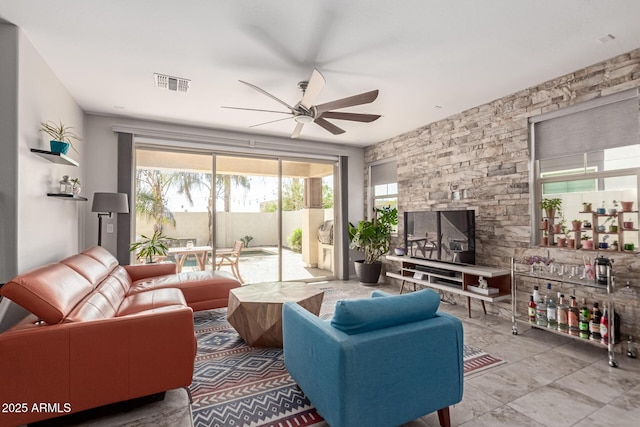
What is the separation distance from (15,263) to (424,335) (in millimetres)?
2912

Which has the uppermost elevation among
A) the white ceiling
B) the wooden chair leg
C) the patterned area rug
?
the white ceiling

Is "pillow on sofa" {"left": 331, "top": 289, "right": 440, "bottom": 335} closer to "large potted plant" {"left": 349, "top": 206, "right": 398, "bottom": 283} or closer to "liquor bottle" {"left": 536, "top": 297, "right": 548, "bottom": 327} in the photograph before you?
"liquor bottle" {"left": 536, "top": 297, "right": 548, "bottom": 327}

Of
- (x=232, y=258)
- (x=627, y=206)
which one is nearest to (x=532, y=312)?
(x=627, y=206)

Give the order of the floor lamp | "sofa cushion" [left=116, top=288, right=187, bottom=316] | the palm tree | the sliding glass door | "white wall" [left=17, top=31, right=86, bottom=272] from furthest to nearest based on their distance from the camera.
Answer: the sliding glass door
the palm tree
the floor lamp
"sofa cushion" [left=116, top=288, right=187, bottom=316]
"white wall" [left=17, top=31, right=86, bottom=272]

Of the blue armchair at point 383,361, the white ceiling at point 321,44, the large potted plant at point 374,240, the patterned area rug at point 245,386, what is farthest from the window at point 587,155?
the blue armchair at point 383,361

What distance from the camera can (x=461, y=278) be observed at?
3.89 metres

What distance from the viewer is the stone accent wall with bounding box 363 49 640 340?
2.80m

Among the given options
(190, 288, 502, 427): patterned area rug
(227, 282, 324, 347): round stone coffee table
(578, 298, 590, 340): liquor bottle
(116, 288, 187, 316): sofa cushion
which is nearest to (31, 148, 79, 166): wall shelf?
(116, 288, 187, 316): sofa cushion

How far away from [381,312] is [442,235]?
2.96 m

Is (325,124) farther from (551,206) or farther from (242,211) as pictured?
(551,206)

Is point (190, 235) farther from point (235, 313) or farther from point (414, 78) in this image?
point (414, 78)

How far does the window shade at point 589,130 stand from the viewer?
2812mm

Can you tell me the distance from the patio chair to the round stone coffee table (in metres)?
2.21

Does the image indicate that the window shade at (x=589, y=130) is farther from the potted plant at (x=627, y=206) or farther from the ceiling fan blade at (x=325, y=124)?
the ceiling fan blade at (x=325, y=124)
